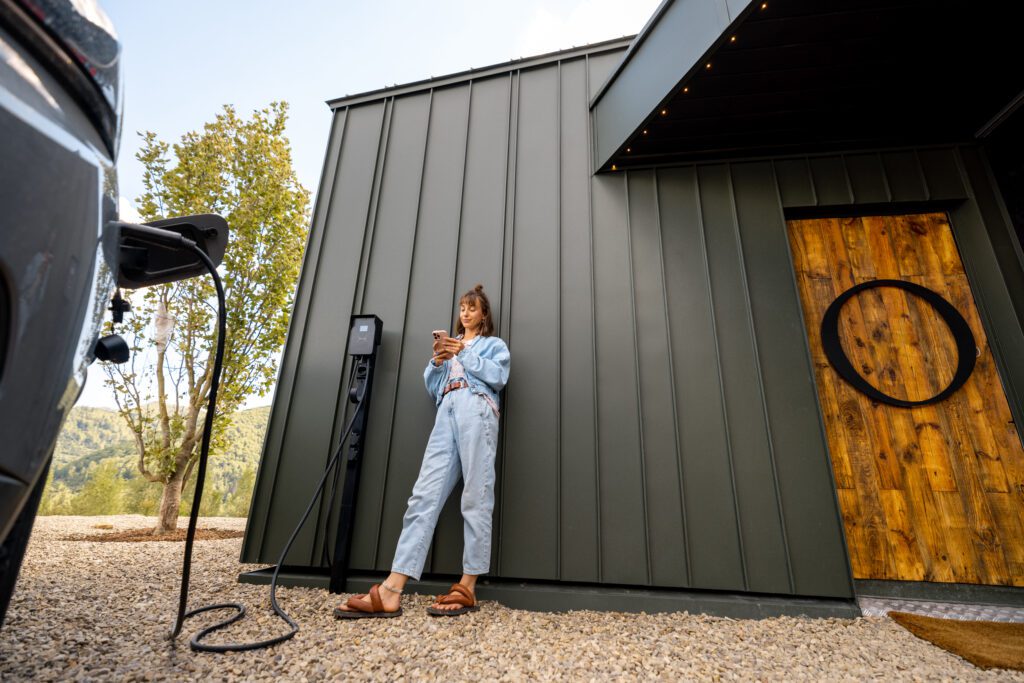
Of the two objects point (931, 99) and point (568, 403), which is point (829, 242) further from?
point (568, 403)

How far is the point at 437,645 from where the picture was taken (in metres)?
1.34

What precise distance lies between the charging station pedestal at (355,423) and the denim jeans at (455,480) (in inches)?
14.2

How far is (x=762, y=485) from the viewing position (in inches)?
74.4

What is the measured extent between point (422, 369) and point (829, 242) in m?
2.64

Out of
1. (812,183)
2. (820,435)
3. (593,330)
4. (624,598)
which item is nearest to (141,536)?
(624,598)

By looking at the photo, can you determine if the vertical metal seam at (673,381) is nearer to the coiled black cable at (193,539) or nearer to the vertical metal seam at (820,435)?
the vertical metal seam at (820,435)

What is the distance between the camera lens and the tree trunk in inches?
154

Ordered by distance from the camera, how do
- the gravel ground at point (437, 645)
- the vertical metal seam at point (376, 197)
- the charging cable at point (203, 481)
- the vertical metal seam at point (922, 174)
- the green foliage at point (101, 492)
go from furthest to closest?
the green foliage at point (101, 492) < the vertical metal seam at point (376, 197) < the vertical metal seam at point (922, 174) < the gravel ground at point (437, 645) < the charging cable at point (203, 481)

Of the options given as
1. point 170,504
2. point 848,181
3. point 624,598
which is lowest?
point 624,598

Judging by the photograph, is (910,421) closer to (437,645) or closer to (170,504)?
(437,645)

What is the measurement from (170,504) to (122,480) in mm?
2772

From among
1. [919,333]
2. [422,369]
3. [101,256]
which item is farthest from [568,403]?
[919,333]

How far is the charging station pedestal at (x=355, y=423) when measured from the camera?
1954 millimetres

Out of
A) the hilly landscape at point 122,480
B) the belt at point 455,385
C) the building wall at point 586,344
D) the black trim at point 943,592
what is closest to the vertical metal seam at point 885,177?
the building wall at point 586,344
